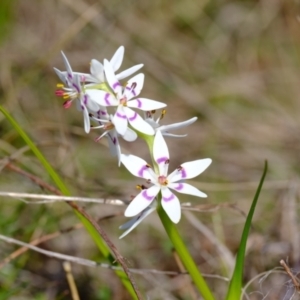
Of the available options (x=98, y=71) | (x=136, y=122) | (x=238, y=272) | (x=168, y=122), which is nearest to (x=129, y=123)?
(x=136, y=122)

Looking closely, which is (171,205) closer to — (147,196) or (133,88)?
(147,196)

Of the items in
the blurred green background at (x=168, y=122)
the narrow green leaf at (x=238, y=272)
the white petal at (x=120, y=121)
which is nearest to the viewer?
the white petal at (x=120, y=121)

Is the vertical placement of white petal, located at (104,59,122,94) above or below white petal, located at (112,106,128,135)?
above

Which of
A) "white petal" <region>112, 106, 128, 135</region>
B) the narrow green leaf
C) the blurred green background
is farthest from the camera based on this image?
the blurred green background

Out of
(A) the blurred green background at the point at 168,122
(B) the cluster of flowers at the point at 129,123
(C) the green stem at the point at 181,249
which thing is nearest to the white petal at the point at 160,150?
(B) the cluster of flowers at the point at 129,123

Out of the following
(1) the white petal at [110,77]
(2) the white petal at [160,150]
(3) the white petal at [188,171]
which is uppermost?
(1) the white petal at [110,77]

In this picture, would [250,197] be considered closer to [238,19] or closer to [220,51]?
[220,51]

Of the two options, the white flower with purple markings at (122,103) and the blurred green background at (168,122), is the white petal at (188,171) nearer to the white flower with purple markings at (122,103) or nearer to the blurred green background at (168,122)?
the white flower with purple markings at (122,103)

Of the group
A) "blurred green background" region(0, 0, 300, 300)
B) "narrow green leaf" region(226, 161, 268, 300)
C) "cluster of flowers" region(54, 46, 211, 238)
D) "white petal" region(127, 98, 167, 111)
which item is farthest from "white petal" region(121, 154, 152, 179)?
"blurred green background" region(0, 0, 300, 300)

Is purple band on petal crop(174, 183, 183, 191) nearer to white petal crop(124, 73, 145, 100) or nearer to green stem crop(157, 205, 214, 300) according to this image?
green stem crop(157, 205, 214, 300)
